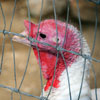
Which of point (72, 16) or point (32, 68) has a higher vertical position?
point (72, 16)

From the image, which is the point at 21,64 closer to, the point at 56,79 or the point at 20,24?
the point at 20,24

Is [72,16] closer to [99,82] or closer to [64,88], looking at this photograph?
[99,82]

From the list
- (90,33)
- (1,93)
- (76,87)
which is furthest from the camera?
(90,33)

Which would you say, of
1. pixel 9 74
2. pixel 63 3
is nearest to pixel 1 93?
→ pixel 9 74

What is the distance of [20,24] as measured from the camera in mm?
2797

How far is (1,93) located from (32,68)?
16.1 inches

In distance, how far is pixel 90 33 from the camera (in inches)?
109

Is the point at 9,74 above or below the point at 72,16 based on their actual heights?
below

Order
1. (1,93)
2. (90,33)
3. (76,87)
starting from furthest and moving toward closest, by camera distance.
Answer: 1. (90,33)
2. (1,93)
3. (76,87)

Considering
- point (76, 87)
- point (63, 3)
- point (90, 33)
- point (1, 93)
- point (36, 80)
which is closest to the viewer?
point (76, 87)

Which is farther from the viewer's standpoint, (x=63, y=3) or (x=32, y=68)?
(x=63, y=3)

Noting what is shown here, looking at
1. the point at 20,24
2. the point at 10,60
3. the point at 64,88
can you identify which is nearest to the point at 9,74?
the point at 10,60

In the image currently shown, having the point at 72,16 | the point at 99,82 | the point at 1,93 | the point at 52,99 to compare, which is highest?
the point at 72,16

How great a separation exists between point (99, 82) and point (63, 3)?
3.61ft
